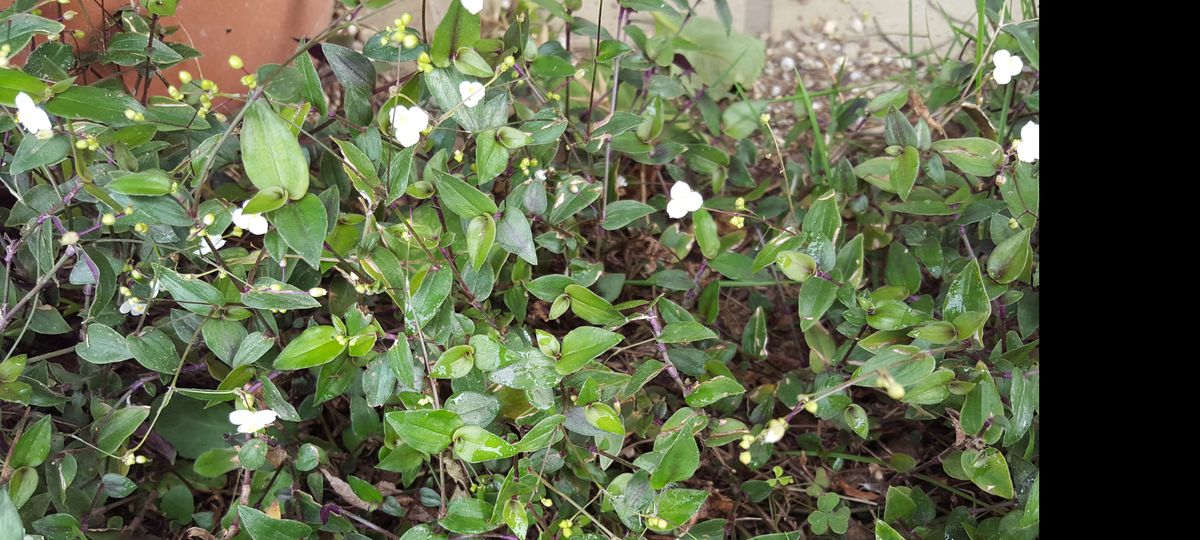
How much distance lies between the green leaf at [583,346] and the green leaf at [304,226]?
26 cm

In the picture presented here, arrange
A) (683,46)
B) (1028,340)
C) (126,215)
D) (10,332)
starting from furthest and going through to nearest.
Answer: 1. (683,46)
2. (1028,340)
3. (10,332)
4. (126,215)

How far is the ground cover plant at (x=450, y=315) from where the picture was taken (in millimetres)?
802

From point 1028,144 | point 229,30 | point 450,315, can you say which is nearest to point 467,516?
point 450,315

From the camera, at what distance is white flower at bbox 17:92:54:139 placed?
2.34 feet

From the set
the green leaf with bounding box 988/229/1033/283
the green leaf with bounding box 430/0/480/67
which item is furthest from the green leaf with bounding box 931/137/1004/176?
the green leaf with bounding box 430/0/480/67

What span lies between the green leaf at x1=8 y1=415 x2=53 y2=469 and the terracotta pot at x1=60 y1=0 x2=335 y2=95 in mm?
543

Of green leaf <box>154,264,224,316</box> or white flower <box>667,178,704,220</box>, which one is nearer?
green leaf <box>154,264,224,316</box>

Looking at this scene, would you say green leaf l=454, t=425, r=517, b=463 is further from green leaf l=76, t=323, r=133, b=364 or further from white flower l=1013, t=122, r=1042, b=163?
white flower l=1013, t=122, r=1042, b=163

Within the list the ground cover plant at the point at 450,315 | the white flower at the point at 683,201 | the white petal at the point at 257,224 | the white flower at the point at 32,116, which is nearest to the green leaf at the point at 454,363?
the ground cover plant at the point at 450,315
